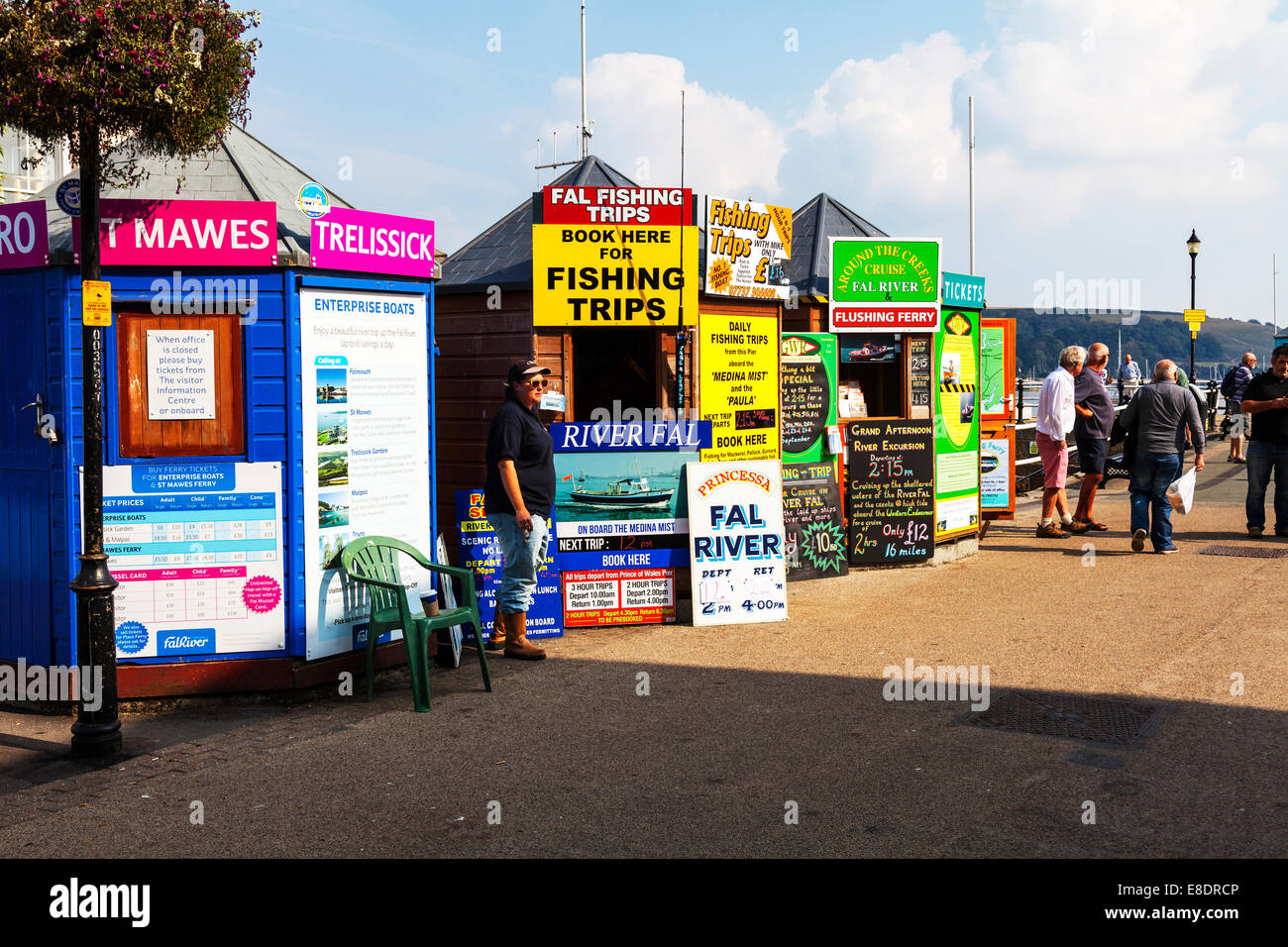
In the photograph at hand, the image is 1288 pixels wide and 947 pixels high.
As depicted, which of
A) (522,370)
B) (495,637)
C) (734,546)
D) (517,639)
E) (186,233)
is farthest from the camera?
(734,546)

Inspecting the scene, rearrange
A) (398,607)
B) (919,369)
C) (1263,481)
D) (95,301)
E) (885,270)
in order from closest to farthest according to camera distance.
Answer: (95,301)
(398,607)
(885,270)
(919,369)
(1263,481)

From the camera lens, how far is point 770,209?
10641 mm

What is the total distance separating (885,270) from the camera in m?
11.7

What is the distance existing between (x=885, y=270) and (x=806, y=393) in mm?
1524

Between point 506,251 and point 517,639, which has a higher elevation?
point 506,251

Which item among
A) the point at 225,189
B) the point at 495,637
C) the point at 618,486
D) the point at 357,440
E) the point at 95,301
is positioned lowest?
the point at 495,637

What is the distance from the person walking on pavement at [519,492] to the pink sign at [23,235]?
2821 millimetres

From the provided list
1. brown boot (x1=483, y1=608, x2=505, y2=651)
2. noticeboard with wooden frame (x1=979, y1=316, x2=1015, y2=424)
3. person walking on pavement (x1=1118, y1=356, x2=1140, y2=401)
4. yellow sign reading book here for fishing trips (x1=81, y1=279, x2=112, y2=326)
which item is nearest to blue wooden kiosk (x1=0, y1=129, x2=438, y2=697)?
yellow sign reading book here for fishing trips (x1=81, y1=279, x2=112, y2=326)

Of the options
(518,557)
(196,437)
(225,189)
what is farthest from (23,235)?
(518,557)

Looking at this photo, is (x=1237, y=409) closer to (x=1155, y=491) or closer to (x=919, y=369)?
(x=1155, y=491)

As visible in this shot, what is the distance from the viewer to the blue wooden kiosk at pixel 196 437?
23.0ft

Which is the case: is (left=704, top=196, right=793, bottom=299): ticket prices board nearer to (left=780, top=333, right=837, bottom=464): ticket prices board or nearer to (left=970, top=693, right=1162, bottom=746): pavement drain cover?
(left=780, top=333, right=837, bottom=464): ticket prices board

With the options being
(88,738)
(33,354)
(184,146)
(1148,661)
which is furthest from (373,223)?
A: (1148,661)
